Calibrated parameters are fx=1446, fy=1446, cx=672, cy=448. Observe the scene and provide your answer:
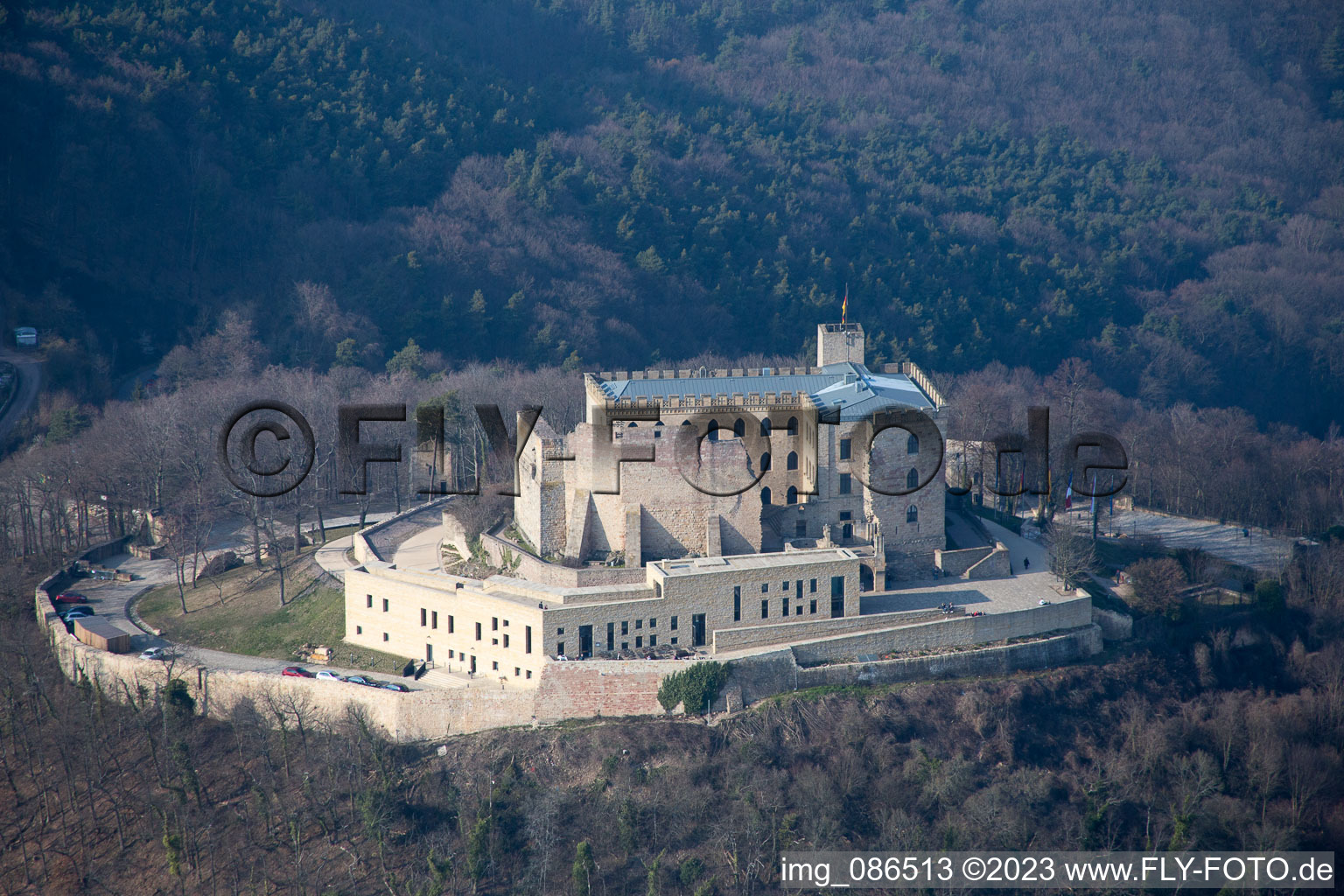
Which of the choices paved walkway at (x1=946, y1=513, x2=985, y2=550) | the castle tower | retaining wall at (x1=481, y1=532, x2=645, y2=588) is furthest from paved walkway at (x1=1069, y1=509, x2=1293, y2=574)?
retaining wall at (x1=481, y1=532, x2=645, y2=588)

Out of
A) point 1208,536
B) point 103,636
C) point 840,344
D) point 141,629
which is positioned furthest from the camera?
point 1208,536

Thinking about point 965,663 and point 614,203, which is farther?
point 614,203

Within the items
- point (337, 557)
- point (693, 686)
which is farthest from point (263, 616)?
point (693, 686)

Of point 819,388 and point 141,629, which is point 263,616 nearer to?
point 141,629

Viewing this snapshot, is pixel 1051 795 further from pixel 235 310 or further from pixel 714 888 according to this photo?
pixel 235 310

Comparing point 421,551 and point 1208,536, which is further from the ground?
point 421,551

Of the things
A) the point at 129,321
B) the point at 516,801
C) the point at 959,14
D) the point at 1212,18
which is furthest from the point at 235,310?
the point at 1212,18
